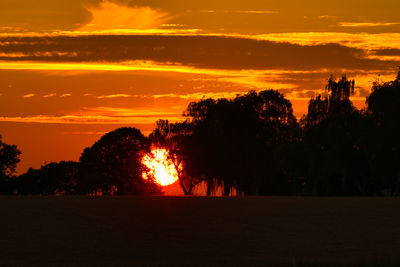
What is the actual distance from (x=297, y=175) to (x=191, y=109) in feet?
44.6

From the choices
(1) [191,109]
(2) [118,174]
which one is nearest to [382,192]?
(1) [191,109]

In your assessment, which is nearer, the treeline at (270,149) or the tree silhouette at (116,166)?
the treeline at (270,149)

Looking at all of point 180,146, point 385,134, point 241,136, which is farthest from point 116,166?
point 385,134

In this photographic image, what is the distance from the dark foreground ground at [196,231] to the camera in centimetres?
2494

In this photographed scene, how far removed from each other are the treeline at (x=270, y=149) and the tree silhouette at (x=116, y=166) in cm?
11

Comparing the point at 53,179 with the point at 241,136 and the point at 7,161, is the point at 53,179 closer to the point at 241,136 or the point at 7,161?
the point at 7,161

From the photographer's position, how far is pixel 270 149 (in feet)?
268

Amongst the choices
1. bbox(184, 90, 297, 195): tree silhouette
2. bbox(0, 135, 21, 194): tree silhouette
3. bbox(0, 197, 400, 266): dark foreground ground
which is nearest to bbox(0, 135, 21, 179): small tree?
bbox(0, 135, 21, 194): tree silhouette

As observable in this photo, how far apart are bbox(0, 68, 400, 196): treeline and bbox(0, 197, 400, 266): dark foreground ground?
30.0 metres

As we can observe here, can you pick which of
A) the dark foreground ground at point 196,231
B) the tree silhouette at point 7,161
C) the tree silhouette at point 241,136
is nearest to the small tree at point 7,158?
the tree silhouette at point 7,161

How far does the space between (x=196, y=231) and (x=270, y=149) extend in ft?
165

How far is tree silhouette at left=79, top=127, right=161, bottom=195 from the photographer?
93.1 metres

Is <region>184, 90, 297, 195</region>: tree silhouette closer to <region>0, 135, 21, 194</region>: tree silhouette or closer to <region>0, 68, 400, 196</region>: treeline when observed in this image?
<region>0, 68, 400, 196</region>: treeline

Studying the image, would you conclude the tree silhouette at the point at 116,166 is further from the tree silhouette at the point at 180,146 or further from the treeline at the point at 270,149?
the tree silhouette at the point at 180,146
